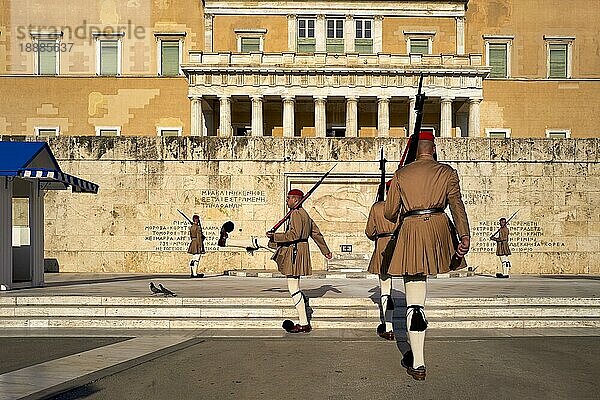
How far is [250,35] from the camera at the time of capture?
46.2 m

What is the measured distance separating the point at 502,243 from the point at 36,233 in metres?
14.6

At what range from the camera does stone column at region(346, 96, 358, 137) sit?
4167cm

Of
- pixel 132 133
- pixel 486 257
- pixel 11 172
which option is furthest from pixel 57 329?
pixel 132 133

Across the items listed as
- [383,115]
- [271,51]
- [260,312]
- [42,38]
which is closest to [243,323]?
[260,312]

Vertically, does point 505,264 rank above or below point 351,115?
below

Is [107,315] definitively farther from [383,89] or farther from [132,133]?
[132,133]

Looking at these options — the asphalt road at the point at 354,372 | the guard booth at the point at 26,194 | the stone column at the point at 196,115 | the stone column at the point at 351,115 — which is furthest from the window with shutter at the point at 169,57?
the asphalt road at the point at 354,372

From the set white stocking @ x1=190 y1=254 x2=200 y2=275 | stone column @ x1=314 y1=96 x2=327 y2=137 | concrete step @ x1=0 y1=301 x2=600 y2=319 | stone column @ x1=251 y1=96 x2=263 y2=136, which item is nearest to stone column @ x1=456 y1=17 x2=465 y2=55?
stone column @ x1=314 y1=96 x2=327 y2=137

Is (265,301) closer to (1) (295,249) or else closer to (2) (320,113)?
(1) (295,249)

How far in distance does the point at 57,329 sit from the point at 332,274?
33.9ft

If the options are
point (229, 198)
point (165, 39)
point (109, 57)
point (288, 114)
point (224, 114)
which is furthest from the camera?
point (165, 39)

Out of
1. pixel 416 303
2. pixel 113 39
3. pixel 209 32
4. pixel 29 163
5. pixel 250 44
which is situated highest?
pixel 209 32

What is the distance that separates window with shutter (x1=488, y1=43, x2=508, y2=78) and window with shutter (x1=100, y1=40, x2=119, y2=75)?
29316mm

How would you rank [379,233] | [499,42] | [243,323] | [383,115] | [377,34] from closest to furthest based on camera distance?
1. [379,233]
2. [243,323]
3. [383,115]
4. [377,34]
5. [499,42]
